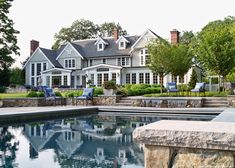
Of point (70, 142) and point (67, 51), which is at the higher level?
point (67, 51)

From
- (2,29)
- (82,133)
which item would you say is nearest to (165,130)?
(82,133)

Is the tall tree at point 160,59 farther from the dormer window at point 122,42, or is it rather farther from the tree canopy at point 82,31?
the tree canopy at point 82,31

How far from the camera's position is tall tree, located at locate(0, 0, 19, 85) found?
30.0m

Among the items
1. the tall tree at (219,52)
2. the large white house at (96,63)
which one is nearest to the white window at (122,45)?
the large white house at (96,63)

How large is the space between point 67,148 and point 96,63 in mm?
32502

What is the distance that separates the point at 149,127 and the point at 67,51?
128ft

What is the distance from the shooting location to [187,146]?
2.17 meters

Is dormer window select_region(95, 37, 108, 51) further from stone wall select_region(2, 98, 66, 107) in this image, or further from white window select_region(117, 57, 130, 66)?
stone wall select_region(2, 98, 66, 107)

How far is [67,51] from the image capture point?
40250mm

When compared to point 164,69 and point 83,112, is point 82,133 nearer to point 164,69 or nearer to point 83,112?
point 83,112

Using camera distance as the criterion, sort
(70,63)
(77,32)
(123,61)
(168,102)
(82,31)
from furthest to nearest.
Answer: (82,31), (77,32), (70,63), (123,61), (168,102)

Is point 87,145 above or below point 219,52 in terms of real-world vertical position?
below

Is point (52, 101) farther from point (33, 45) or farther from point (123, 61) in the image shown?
point (33, 45)

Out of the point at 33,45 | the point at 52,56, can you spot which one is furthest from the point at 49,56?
the point at 33,45
